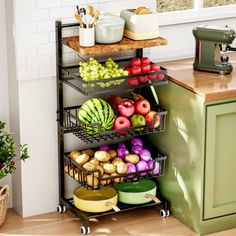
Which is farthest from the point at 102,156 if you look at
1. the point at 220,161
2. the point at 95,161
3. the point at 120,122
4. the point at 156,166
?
the point at 220,161

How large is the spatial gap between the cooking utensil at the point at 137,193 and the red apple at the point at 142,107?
532 mm

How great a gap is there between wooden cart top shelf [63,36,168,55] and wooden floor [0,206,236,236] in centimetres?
112

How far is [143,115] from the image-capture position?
5129mm

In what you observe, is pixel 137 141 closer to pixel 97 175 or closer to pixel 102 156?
pixel 102 156

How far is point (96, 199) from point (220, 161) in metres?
0.87

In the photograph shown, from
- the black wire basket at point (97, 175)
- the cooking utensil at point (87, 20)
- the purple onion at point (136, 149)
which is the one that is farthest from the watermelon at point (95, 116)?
the cooking utensil at point (87, 20)

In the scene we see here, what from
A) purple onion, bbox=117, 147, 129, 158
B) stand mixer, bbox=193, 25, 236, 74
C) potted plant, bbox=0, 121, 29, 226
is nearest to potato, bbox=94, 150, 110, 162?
purple onion, bbox=117, 147, 129, 158

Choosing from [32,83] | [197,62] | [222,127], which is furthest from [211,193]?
[32,83]

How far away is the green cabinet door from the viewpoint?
489cm

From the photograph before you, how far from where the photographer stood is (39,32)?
197 inches

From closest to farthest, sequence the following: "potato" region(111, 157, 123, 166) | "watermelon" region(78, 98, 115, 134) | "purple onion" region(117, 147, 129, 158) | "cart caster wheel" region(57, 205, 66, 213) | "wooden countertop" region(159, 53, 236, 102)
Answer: "wooden countertop" region(159, 53, 236, 102) → "watermelon" region(78, 98, 115, 134) → "potato" region(111, 157, 123, 166) → "purple onion" region(117, 147, 129, 158) → "cart caster wheel" region(57, 205, 66, 213)

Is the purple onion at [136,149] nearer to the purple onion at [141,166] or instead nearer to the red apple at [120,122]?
the purple onion at [141,166]

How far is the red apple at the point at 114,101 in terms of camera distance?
16.9 feet

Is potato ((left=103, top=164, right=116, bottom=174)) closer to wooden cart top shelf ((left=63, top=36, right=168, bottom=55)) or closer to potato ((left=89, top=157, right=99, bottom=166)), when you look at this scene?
potato ((left=89, top=157, right=99, bottom=166))
